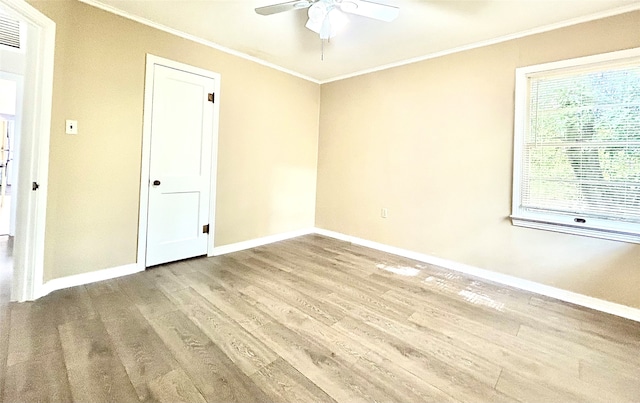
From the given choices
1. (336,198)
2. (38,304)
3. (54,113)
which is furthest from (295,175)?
(38,304)

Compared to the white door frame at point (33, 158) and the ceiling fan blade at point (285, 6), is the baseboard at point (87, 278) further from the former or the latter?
the ceiling fan blade at point (285, 6)

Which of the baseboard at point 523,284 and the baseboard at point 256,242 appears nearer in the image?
the baseboard at point 523,284

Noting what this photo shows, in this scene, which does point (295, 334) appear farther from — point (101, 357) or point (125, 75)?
point (125, 75)

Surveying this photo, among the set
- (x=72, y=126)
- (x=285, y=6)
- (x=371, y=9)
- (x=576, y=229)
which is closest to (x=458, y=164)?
(x=576, y=229)

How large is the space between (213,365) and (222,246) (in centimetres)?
219

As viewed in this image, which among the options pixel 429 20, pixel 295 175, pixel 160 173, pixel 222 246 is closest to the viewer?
pixel 429 20

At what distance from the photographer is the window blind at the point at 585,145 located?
238 centimetres

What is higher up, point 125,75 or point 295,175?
point 125,75

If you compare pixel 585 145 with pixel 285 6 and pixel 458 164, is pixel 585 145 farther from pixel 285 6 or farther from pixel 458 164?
pixel 285 6

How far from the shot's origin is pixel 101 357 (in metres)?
1.66

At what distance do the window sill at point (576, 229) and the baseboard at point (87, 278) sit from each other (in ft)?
12.7

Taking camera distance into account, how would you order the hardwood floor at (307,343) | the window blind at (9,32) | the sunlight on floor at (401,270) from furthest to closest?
the sunlight on floor at (401,270)
the window blind at (9,32)
the hardwood floor at (307,343)

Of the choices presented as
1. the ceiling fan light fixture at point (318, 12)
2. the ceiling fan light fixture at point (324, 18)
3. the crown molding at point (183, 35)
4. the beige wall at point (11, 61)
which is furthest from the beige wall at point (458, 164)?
the beige wall at point (11, 61)

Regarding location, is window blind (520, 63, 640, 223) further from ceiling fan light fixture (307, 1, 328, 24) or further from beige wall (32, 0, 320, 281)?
beige wall (32, 0, 320, 281)
